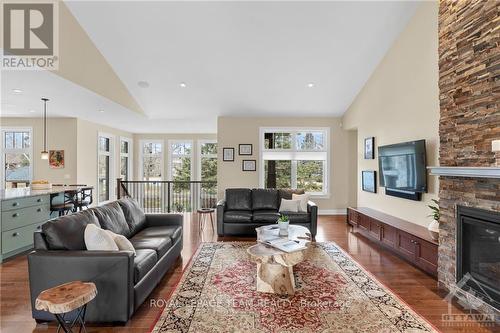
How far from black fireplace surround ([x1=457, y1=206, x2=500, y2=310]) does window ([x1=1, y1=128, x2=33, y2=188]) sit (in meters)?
9.29

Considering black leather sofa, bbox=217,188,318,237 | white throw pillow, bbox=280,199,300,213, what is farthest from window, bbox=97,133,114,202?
white throw pillow, bbox=280,199,300,213

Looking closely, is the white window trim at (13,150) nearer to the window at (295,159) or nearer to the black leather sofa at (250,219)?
the black leather sofa at (250,219)

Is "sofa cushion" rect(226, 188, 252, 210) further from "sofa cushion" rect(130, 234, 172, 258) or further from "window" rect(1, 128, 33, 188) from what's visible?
Result: "window" rect(1, 128, 33, 188)

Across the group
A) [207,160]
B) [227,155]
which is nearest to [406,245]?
[227,155]

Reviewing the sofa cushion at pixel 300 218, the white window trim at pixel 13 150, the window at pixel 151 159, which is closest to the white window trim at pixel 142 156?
the window at pixel 151 159

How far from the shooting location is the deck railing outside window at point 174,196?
8820 millimetres

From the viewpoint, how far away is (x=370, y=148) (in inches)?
237

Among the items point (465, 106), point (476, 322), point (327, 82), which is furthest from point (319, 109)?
point (476, 322)

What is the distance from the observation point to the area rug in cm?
240

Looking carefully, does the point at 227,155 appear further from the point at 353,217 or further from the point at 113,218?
the point at 113,218

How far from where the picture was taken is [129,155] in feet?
31.9

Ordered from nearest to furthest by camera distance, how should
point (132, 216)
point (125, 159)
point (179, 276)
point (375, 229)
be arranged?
point (179, 276), point (132, 216), point (375, 229), point (125, 159)

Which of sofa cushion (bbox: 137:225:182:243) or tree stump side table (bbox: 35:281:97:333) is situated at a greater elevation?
sofa cushion (bbox: 137:225:182:243)

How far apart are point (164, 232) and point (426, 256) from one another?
357 centimetres
